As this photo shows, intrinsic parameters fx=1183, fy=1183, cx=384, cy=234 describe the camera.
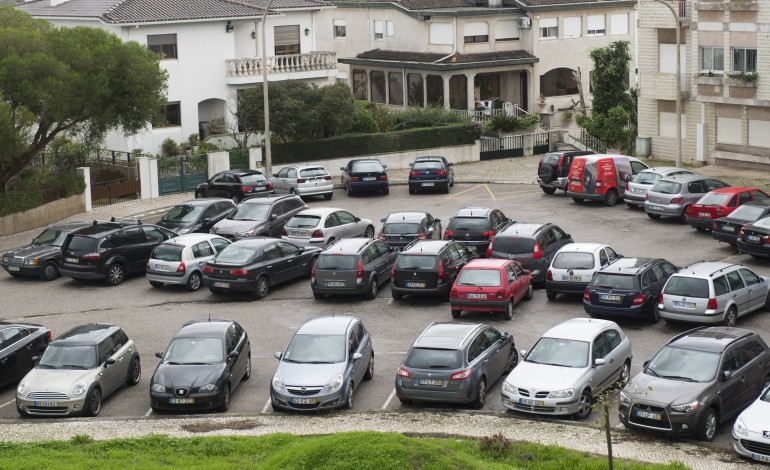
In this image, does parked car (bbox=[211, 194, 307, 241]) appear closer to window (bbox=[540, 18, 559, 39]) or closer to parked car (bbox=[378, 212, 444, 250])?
parked car (bbox=[378, 212, 444, 250])

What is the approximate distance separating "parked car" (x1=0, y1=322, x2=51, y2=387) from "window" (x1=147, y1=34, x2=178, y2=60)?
2962cm

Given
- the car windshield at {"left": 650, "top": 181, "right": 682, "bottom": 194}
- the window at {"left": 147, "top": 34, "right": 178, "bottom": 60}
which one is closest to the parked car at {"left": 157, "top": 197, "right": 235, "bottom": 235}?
the car windshield at {"left": 650, "top": 181, "right": 682, "bottom": 194}

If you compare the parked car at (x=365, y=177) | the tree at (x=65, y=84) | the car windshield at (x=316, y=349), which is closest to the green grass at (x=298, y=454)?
the car windshield at (x=316, y=349)

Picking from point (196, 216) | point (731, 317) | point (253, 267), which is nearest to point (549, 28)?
point (196, 216)

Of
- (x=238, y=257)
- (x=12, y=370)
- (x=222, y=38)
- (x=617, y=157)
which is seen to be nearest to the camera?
(x=12, y=370)

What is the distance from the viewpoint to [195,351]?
886 inches

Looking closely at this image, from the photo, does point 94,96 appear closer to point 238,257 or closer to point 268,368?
point 238,257

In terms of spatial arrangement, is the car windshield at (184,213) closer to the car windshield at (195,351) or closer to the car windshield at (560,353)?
the car windshield at (195,351)

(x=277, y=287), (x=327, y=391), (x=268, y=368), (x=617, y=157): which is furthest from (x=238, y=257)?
(x=617, y=157)

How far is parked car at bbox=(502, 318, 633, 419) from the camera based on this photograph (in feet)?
67.5

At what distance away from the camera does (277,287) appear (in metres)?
31.9

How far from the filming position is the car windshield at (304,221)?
34.2m

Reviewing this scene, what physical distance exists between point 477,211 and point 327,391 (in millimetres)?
13960

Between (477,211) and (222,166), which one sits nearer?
(477,211)
